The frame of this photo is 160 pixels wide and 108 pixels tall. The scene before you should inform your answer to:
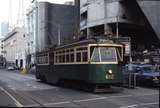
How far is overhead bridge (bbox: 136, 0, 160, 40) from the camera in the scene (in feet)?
234

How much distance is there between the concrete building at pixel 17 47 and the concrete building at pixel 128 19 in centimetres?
4742

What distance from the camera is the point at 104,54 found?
2509cm

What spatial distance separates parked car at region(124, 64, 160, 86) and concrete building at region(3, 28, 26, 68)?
315ft

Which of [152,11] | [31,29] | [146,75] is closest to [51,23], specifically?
[31,29]

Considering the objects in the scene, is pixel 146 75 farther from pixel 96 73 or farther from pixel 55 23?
pixel 55 23

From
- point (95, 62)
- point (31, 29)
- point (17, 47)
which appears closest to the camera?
point (95, 62)

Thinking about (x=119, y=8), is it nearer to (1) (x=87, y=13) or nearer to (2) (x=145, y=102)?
(1) (x=87, y=13)

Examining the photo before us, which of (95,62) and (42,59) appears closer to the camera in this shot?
(95,62)

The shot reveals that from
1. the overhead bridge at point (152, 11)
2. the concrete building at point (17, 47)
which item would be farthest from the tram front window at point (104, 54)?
the concrete building at point (17, 47)

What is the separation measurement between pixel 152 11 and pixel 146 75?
140ft

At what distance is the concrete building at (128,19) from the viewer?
72.1 metres

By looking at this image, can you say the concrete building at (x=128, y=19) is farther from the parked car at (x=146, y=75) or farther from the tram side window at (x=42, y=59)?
the parked car at (x=146, y=75)

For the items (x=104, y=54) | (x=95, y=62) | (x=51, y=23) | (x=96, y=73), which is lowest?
(x=96, y=73)

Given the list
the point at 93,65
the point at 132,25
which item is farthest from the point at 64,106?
the point at 132,25
